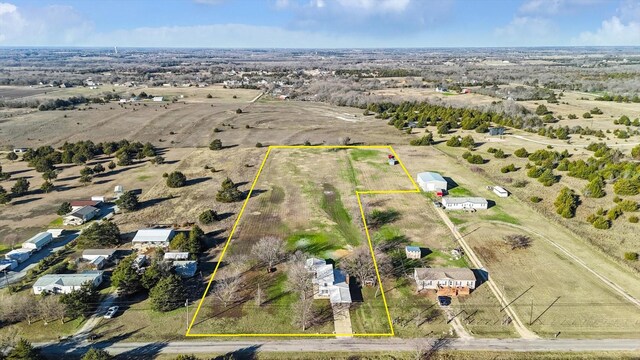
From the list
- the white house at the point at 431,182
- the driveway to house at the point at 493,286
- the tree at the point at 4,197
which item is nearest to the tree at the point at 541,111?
the white house at the point at 431,182

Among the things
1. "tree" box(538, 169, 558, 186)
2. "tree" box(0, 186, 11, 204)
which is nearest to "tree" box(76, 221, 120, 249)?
"tree" box(0, 186, 11, 204)

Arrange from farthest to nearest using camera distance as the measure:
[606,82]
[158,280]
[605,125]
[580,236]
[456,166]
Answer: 1. [606,82]
2. [605,125]
3. [456,166]
4. [580,236]
5. [158,280]

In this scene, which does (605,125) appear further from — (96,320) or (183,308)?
(96,320)

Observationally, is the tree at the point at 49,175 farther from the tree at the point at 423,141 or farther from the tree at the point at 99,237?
the tree at the point at 423,141

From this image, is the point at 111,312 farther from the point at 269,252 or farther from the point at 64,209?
the point at 64,209

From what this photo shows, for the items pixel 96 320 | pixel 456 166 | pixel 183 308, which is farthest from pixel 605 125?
pixel 96 320

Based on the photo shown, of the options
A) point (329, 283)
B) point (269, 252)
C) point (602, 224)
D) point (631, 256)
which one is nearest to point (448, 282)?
point (329, 283)

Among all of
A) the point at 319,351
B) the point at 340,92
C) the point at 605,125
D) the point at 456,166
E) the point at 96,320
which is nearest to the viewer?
the point at 319,351

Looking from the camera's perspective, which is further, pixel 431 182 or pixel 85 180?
pixel 85 180
